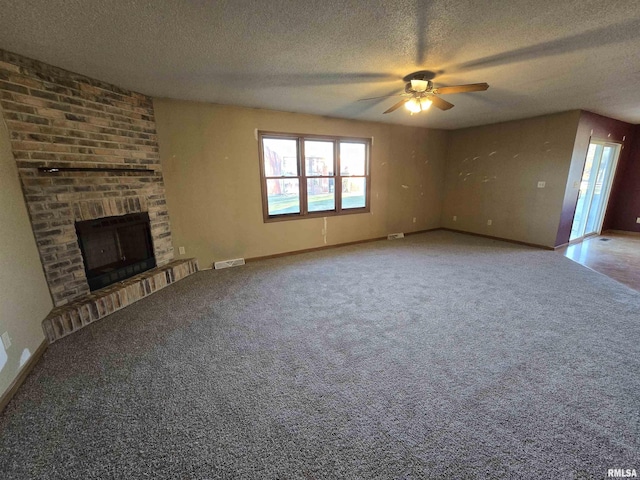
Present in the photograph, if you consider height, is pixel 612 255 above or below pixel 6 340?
below

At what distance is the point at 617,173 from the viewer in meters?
5.79

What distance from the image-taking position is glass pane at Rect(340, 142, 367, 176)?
5039mm

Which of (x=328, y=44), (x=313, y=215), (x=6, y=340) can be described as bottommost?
(x=6, y=340)

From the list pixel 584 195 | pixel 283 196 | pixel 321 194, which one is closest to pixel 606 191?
pixel 584 195

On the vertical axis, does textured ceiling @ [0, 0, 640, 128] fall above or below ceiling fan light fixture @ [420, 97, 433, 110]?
above

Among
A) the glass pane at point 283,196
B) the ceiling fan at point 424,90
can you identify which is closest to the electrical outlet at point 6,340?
the glass pane at point 283,196

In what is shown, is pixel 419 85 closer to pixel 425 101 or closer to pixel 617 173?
pixel 425 101

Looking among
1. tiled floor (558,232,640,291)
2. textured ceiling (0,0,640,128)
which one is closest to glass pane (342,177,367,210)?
textured ceiling (0,0,640,128)

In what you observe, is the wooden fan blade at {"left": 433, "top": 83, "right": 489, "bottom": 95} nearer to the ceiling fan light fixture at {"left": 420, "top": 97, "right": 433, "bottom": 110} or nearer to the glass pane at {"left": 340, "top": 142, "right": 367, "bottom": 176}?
the ceiling fan light fixture at {"left": 420, "top": 97, "right": 433, "bottom": 110}

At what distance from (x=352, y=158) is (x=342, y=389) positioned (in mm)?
4318

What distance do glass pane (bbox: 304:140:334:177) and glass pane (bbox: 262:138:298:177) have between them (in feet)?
0.75

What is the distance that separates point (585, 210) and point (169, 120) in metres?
7.99

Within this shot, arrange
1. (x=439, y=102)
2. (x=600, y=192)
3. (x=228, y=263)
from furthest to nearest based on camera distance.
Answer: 1. (x=600, y=192)
2. (x=228, y=263)
3. (x=439, y=102)

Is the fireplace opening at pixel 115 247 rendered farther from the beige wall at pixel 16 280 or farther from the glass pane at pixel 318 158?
the glass pane at pixel 318 158
